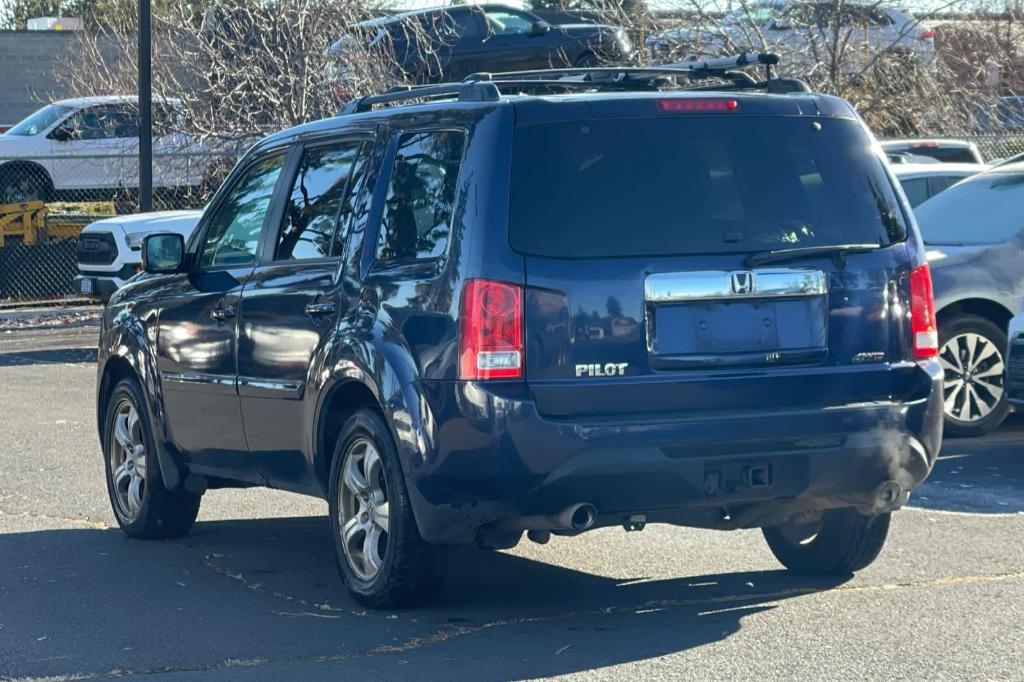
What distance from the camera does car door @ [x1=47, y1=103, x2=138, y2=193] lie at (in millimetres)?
26219

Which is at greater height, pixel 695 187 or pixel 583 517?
pixel 695 187

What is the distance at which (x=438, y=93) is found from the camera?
705 centimetres

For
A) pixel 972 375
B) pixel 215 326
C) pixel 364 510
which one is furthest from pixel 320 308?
pixel 972 375

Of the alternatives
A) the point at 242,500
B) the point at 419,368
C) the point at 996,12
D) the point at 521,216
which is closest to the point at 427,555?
the point at 419,368

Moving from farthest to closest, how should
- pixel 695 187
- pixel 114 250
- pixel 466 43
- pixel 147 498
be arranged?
pixel 466 43 < pixel 114 250 < pixel 147 498 < pixel 695 187

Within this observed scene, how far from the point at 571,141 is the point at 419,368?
957 millimetres

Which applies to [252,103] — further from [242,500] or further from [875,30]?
[242,500]

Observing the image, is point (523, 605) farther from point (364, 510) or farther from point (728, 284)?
point (728, 284)

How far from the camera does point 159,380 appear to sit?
27.2ft

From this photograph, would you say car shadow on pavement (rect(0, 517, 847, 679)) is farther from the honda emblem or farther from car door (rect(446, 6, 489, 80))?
car door (rect(446, 6, 489, 80))

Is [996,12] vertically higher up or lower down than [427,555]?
higher up

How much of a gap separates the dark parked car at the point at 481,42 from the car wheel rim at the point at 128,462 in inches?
577

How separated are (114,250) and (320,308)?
13.3 metres

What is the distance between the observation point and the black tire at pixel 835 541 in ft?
23.0
